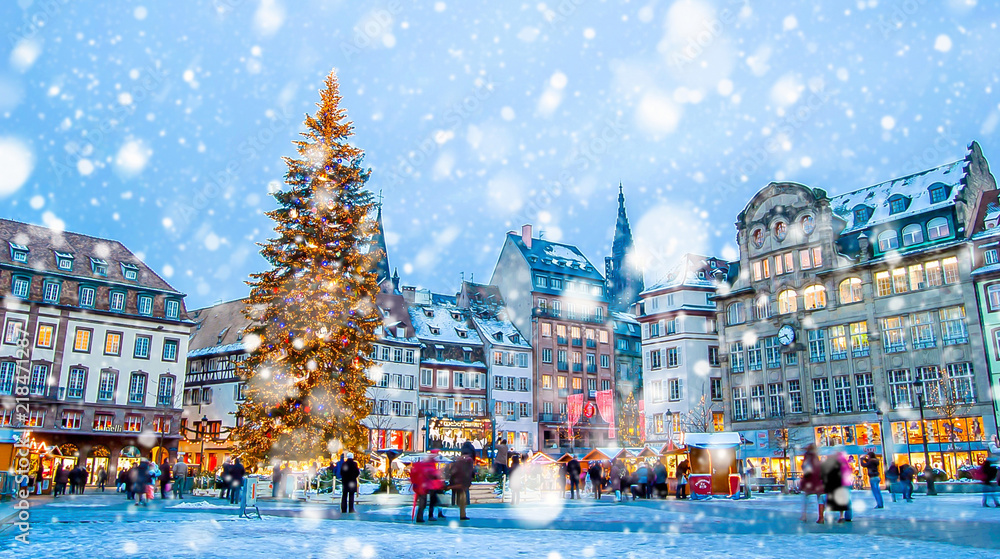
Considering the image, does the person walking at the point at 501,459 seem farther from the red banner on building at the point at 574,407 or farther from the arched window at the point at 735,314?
the red banner on building at the point at 574,407

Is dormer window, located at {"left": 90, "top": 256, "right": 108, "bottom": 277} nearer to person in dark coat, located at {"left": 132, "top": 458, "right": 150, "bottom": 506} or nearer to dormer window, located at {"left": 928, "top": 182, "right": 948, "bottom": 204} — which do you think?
person in dark coat, located at {"left": 132, "top": 458, "right": 150, "bottom": 506}

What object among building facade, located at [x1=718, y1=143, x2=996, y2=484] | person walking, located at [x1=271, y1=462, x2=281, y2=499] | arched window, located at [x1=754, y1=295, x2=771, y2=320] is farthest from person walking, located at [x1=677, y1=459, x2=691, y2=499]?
arched window, located at [x1=754, y1=295, x2=771, y2=320]

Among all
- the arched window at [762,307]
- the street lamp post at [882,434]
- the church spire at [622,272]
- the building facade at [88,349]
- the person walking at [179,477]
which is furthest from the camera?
the church spire at [622,272]

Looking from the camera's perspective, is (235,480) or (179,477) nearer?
(235,480)

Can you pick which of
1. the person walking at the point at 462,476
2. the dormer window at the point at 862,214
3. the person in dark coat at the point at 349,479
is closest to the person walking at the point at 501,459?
the person in dark coat at the point at 349,479

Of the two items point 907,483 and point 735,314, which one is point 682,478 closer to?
point 907,483

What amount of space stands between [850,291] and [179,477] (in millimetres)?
40259

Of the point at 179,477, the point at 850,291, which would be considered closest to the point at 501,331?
the point at 850,291

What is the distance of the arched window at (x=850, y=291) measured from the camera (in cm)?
5066

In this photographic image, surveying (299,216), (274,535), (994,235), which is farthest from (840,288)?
(274,535)

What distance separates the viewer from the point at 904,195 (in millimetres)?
50750

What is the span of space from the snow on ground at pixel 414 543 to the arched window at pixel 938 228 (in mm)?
39407

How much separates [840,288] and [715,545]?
4310 cm

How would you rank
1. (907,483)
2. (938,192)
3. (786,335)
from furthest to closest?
(786,335) < (938,192) < (907,483)
